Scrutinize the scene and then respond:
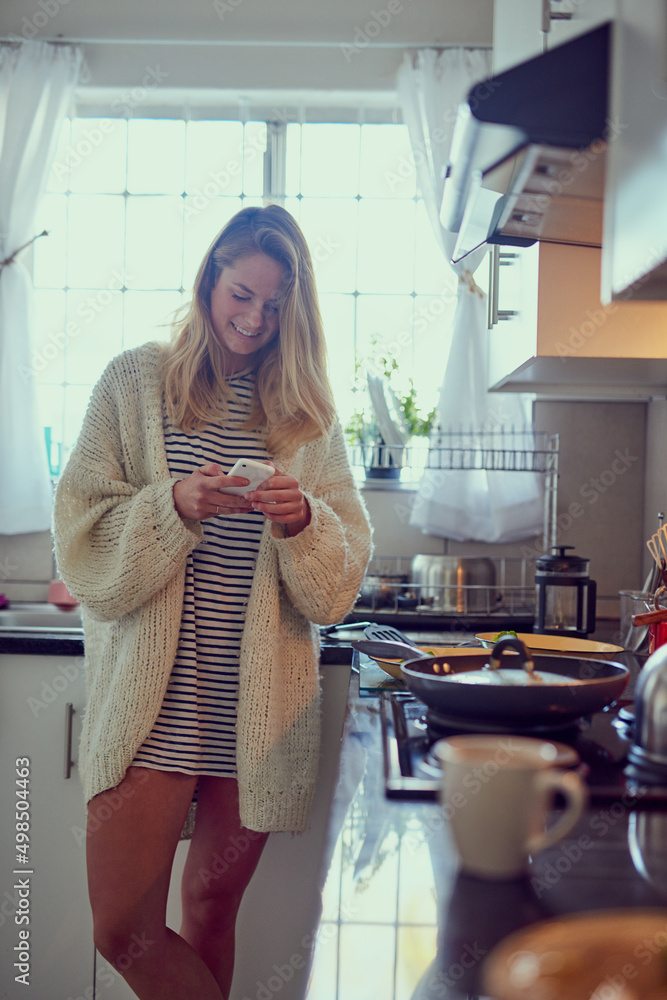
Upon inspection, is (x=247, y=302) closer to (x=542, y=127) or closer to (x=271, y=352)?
(x=271, y=352)

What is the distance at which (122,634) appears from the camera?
140 cm

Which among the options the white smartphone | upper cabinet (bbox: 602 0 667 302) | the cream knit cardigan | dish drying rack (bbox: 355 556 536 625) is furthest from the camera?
dish drying rack (bbox: 355 556 536 625)

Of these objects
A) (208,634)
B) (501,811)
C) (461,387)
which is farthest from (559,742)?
(461,387)

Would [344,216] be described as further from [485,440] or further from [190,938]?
[190,938]

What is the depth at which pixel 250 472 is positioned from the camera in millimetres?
1238

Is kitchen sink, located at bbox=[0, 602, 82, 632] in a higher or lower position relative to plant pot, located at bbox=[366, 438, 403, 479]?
lower

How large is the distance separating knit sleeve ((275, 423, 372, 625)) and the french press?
1.74 ft

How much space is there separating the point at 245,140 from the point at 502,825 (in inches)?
101

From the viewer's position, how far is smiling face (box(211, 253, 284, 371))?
1453 millimetres

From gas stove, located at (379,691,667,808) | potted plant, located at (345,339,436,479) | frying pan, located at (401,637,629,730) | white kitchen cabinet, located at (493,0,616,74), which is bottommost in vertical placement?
gas stove, located at (379,691,667,808)

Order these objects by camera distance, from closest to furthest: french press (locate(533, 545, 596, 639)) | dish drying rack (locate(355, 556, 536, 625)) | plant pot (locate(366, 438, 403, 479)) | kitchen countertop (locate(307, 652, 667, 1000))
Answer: kitchen countertop (locate(307, 652, 667, 1000)) < french press (locate(533, 545, 596, 639)) < dish drying rack (locate(355, 556, 536, 625)) < plant pot (locate(366, 438, 403, 479))

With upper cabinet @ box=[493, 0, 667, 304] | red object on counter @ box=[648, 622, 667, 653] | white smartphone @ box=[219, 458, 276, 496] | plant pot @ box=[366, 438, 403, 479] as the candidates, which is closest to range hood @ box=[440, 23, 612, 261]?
upper cabinet @ box=[493, 0, 667, 304]

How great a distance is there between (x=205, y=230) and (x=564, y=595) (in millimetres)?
1628

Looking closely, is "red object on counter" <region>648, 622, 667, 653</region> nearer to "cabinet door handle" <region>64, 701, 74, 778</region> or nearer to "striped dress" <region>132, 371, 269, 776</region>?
"striped dress" <region>132, 371, 269, 776</region>
